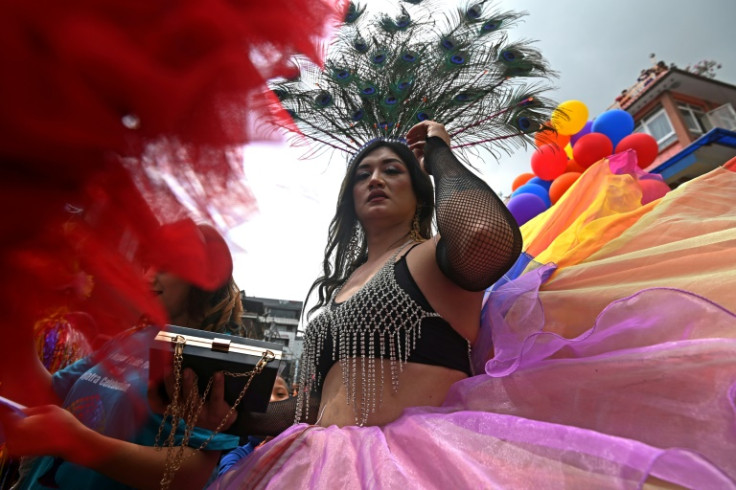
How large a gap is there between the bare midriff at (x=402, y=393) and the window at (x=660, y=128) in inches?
634

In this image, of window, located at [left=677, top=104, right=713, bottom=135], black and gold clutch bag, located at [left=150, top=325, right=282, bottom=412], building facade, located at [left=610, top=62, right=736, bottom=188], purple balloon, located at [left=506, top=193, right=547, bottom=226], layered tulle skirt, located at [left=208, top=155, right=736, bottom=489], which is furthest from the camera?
window, located at [left=677, top=104, right=713, bottom=135]

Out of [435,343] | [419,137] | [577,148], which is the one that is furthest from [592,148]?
[435,343]

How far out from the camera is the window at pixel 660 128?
13836mm

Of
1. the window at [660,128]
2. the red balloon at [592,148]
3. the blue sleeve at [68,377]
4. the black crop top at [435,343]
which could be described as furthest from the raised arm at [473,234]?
the window at [660,128]

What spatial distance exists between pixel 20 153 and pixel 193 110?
7.5 inches

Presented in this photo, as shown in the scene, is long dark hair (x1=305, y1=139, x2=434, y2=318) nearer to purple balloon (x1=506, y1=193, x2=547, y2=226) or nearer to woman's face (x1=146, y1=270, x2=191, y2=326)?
woman's face (x1=146, y1=270, x2=191, y2=326)

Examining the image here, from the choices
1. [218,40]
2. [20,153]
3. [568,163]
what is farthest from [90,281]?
[568,163]

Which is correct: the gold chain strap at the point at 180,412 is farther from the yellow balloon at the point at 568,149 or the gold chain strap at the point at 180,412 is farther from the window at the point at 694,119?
the window at the point at 694,119

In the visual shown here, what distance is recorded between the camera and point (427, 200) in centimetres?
191

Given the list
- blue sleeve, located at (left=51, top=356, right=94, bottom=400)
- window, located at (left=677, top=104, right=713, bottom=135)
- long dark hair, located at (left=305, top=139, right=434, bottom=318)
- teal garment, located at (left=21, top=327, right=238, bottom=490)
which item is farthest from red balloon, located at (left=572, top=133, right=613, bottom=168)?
window, located at (left=677, top=104, right=713, bottom=135)

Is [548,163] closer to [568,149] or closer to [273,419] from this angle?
[568,149]

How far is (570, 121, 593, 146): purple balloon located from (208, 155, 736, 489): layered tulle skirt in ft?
10.6

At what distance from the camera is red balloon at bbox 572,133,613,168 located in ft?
13.6

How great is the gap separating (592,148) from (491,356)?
3621 millimetres
